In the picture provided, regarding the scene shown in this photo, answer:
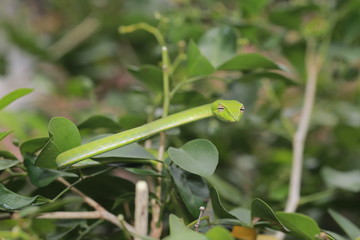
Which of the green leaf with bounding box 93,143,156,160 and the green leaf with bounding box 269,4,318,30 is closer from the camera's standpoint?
the green leaf with bounding box 93,143,156,160

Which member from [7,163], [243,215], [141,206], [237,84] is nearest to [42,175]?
[7,163]

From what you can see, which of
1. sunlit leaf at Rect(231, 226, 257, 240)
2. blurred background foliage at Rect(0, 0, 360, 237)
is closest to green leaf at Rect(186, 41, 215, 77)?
blurred background foliage at Rect(0, 0, 360, 237)

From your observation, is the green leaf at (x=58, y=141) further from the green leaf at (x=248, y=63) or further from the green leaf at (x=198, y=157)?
the green leaf at (x=248, y=63)

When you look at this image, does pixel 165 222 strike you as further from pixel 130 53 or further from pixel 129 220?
pixel 130 53

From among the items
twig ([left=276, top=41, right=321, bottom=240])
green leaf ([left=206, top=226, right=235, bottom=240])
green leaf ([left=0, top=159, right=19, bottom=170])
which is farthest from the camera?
twig ([left=276, top=41, right=321, bottom=240])

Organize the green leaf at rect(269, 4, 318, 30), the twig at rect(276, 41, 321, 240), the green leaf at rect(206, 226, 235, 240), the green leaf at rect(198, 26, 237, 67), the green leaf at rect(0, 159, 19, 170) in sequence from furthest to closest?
1. the green leaf at rect(269, 4, 318, 30)
2. the twig at rect(276, 41, 321, 240)
3. the green leaf at rect(198, 26, 237, 67)
4. the green leaf at rect(0, 159, 19, 170)
5. the green leaf at rect(206, 226, 235, 240)

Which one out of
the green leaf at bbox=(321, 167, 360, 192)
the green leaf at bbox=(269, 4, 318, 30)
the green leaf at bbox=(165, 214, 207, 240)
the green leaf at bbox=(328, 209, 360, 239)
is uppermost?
the green leaf at bbox=(269, 4, 318, 30)

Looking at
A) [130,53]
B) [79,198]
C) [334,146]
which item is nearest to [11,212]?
[79,198]

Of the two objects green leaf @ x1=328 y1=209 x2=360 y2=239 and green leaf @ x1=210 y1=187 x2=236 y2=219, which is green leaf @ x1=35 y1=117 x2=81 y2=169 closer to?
green leaf @ x1=210 y1=187 x2=236 y2=219
